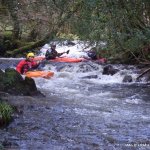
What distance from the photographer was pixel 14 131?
7645 mm

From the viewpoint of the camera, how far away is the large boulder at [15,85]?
432 inches

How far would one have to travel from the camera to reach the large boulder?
1098 cm

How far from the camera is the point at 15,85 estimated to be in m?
11.1

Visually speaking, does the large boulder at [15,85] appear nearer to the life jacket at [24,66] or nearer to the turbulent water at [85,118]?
the turbulent water at [85,118]

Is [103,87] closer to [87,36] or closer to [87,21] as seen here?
[87,36]

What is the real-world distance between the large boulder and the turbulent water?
0.51 meters

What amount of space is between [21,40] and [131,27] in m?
12.8

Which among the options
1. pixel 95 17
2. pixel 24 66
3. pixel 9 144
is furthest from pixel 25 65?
pixel 9 144

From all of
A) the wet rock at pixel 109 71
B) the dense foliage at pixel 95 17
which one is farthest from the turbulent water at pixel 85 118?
the dense foliage at pixel 95 17

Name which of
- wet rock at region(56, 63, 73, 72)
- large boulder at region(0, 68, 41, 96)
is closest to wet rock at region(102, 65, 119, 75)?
wet rock at region(56, 63, 73, 72)

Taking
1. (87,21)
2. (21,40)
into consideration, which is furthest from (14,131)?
(21,40)

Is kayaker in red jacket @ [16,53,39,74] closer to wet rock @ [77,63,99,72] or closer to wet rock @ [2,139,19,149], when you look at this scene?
wet rock @ [77,63,99,72]

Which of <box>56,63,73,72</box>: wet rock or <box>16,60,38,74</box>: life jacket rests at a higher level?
<box>16,60,38,74</box>: life jacket

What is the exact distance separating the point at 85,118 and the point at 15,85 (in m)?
2.95
